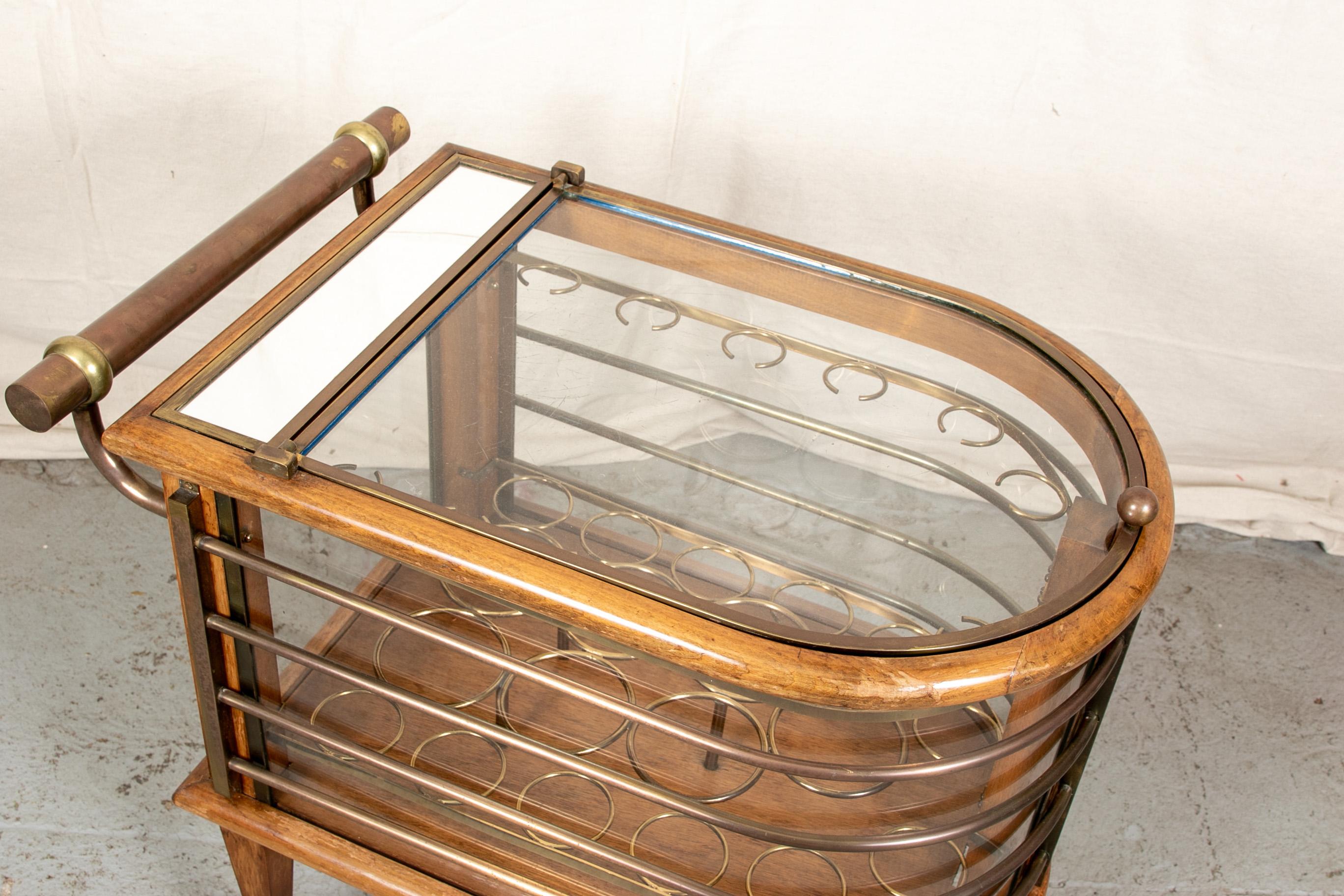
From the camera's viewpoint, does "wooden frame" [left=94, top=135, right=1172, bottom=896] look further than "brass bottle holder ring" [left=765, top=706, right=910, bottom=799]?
No

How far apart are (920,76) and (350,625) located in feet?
3.70

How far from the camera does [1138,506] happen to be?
986 mm

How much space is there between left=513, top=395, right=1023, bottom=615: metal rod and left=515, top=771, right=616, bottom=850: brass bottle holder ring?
1.02 ft

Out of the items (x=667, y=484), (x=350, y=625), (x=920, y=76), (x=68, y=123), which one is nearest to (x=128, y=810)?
(x=350, y=625)

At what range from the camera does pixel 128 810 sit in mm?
1608

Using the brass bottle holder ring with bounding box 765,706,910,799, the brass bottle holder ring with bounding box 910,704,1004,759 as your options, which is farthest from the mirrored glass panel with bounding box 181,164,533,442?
the brass bottle holder ring with bounding box 910,704,1004,759

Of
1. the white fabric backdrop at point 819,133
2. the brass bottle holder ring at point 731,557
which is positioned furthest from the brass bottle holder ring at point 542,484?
the white fabric backdrop at point 819,133

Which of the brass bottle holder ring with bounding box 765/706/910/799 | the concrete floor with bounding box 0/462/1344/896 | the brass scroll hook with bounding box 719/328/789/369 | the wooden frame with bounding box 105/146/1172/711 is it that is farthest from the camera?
the concrete floor with bounding box 0/462/1344/896

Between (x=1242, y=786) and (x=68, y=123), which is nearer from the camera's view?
(x=1242, y=786)

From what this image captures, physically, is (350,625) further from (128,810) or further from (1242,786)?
(1242,786)

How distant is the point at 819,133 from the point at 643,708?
3.72ft

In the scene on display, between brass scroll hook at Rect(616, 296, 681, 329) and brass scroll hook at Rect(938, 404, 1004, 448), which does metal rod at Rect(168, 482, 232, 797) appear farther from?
brass scroll hook at Rect(938, 404, 1004, 448)

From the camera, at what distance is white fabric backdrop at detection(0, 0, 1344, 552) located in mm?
1788

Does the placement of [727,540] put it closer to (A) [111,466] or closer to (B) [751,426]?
(B) [751,426]
